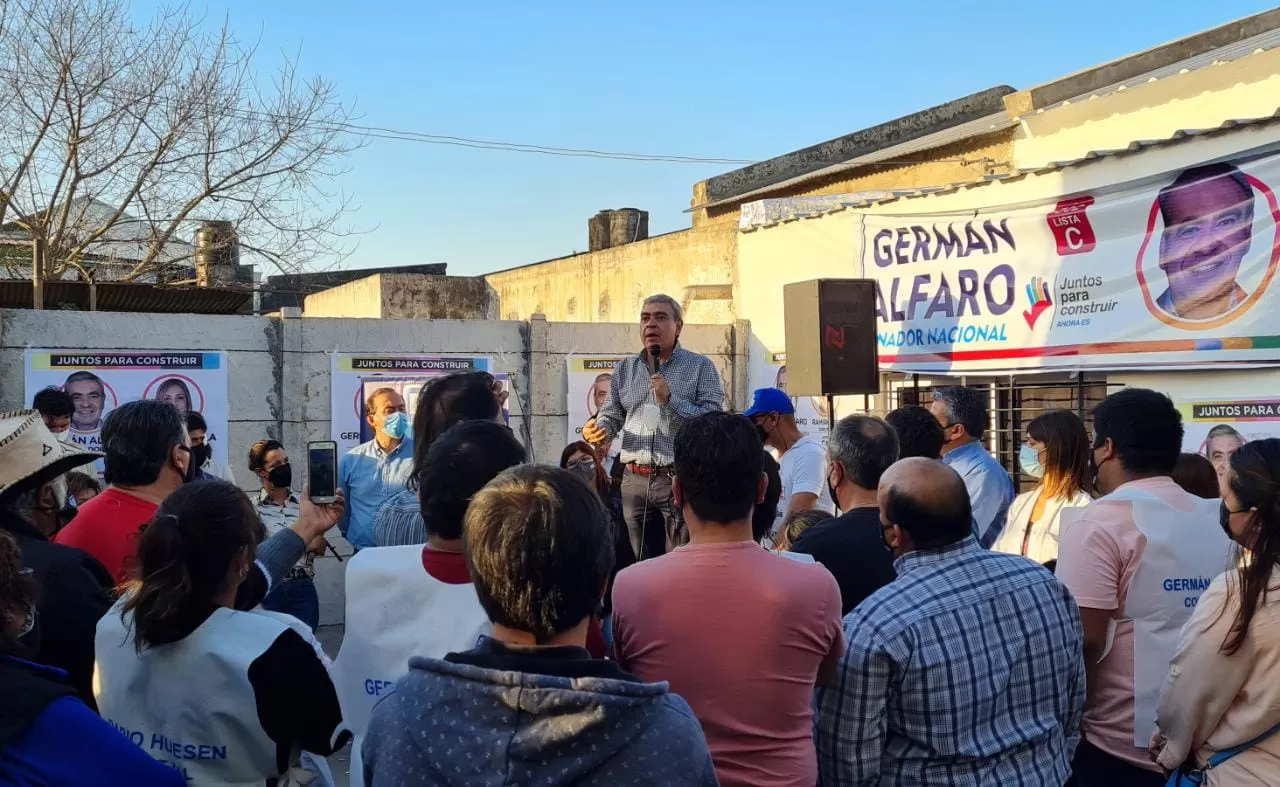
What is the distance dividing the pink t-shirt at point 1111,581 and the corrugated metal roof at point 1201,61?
807 centimetres

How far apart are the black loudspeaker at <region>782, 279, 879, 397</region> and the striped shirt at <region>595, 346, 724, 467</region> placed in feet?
9.66

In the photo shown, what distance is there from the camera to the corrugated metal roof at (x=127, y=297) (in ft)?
35.1

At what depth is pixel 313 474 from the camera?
9.81 feet

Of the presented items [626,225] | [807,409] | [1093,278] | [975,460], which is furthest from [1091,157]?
[626,225]

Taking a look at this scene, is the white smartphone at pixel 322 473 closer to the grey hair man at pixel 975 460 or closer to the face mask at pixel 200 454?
the face mask at pixel 200 454

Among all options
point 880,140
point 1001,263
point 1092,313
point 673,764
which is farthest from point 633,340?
point 673,764

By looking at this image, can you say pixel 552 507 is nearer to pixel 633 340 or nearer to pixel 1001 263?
pixel 1001 263

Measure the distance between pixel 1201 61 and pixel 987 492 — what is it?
26.3 feet

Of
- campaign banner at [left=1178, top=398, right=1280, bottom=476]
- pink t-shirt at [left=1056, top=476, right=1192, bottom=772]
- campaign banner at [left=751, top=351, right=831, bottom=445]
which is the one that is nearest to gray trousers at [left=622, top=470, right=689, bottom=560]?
pink t-shirt at [left=1056, top=476, right=1192, bottom=772]

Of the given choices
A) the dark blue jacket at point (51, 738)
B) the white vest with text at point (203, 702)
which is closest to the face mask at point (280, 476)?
the white vest with text at point (203, 702)

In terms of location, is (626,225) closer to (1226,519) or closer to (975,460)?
(975,460)

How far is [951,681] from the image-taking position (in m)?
2.31

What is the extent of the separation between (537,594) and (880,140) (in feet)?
51.5

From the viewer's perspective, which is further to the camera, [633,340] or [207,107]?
[207,107]
